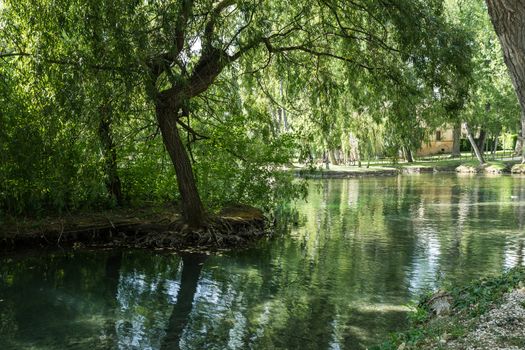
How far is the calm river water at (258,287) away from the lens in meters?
7.39

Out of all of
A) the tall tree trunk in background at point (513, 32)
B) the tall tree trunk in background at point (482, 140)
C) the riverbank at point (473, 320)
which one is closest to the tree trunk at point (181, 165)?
the riverbank at point (473, 320)

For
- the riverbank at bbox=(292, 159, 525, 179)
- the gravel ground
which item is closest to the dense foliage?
the gravel ground

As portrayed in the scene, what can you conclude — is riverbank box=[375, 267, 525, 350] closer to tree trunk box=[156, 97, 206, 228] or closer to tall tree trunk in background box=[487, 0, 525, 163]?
tall tree trunk in background box=[487, 0, 525, 163]

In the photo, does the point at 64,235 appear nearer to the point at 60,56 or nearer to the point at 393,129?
the point at 60,56

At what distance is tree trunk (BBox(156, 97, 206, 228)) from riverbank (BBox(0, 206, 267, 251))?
1.08 feet

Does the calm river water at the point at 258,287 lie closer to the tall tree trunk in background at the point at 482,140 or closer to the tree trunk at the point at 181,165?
the tree trunk at the point at 181,165

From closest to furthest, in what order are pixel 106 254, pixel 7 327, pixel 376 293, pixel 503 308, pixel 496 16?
1. pixel 496 16
2. pixel 503 308
3. pixel 7 327
4. pixel 376 293
5. pixel 106 254

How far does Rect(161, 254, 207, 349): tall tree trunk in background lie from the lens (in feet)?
24.0

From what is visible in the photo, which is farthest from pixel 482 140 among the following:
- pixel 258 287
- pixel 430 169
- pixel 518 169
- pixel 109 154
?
pixel 258 287

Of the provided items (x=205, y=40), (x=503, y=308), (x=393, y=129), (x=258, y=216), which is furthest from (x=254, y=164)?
(x=503, y=308)

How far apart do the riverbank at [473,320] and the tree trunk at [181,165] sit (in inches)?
301

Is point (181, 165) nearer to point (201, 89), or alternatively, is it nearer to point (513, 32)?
point (201, 89)

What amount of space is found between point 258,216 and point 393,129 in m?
4.88

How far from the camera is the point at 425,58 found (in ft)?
37.4
